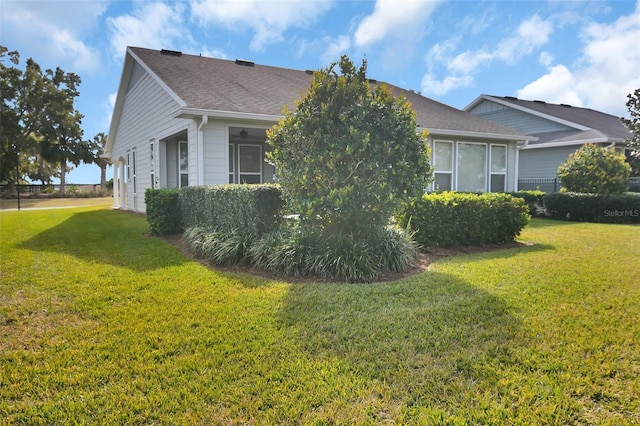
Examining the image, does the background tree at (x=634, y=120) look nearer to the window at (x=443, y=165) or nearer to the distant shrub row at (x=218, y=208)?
the window at (x=443, y=165)

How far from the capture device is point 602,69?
1511 cm

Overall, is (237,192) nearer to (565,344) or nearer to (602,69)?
(565,344)

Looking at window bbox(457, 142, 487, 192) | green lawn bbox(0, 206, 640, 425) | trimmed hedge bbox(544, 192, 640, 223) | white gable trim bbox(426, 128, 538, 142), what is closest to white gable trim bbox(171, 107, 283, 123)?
green lawn bbox(0, 206, 640, 425)

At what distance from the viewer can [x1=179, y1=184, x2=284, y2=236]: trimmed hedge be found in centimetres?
603

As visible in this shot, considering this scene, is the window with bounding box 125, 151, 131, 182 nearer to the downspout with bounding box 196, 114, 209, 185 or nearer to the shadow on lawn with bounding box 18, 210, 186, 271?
the shadow on lawn with bounding box 18, 210, 186, 271

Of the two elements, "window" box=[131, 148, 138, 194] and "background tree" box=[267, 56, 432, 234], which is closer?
"background tree" box=[267, 56, 432, 234]

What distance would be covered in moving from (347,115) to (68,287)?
4.03 meters

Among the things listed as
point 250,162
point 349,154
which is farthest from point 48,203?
point 349,154

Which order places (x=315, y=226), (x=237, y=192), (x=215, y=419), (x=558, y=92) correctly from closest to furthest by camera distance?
1. (x=215, y=419)
2. (x=315, y=226)
3. (x=237, y=192)
4. (x=558, y=92)

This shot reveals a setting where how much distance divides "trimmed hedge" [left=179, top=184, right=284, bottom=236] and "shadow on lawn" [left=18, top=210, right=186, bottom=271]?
0.92m

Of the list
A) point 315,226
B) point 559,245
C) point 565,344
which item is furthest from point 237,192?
point 559,245

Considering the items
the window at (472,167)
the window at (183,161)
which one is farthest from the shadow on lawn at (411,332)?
the window at (472,167)

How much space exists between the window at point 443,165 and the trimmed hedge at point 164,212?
861cm

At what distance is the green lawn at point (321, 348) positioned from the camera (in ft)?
7.18
